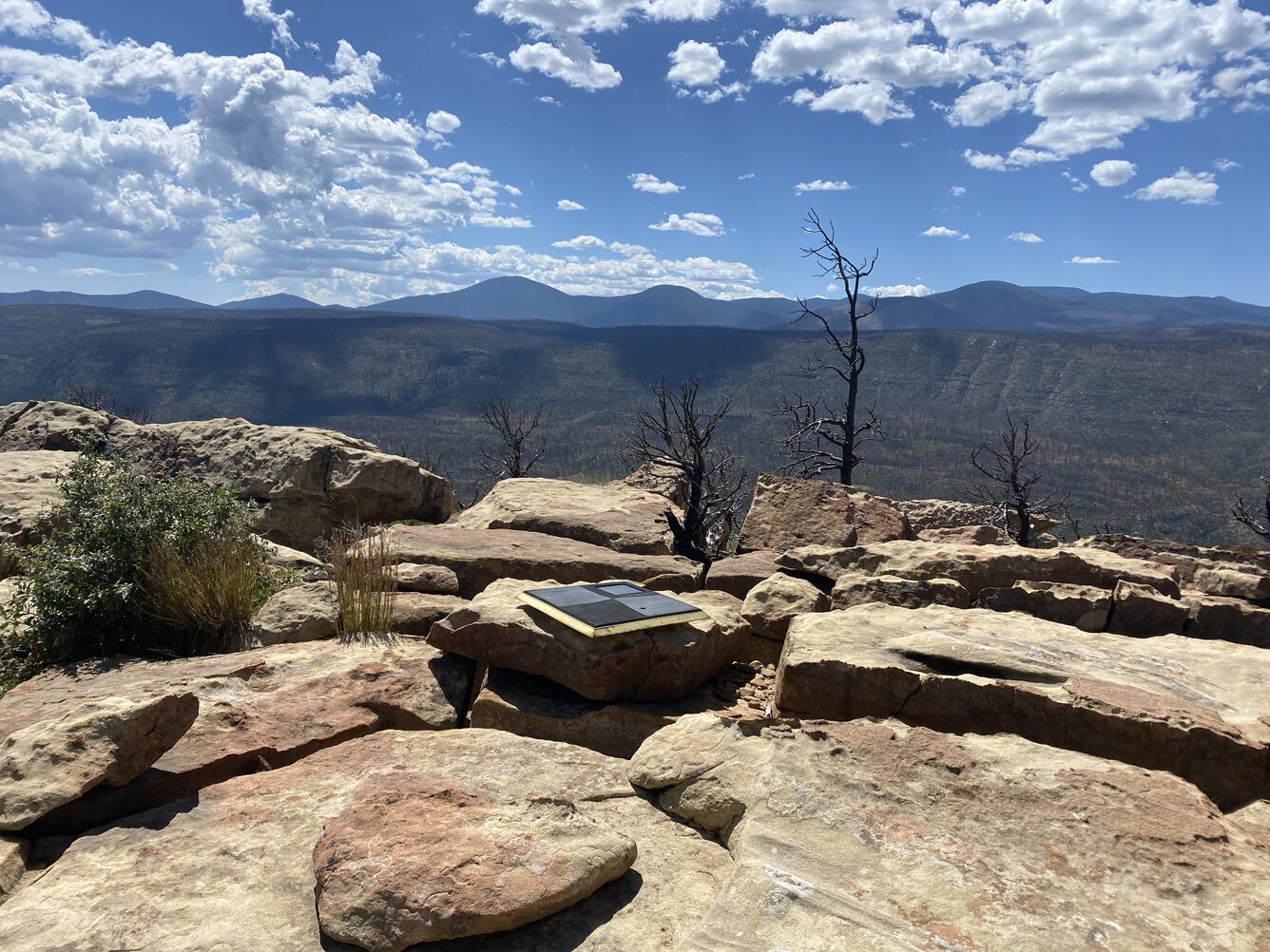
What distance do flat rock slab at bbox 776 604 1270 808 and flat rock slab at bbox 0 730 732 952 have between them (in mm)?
1520

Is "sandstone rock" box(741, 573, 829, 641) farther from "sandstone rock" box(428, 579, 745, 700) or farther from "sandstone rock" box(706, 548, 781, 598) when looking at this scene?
"sandstone rock" box(428, 579, 745, 700)

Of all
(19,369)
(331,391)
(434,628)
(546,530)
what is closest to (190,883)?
(434,628)

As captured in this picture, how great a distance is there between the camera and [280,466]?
1232 centimetres

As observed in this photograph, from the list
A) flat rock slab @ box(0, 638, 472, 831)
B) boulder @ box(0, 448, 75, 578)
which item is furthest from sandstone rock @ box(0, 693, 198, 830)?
boulder @ box(0, 448, 75, 578)

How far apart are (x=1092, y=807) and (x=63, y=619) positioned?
6.69 meters

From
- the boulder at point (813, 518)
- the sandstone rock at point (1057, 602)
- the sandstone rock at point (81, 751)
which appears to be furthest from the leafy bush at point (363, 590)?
the sandstone rock at point (1057, 602)

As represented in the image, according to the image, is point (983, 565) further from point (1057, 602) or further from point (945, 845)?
point (945, 845)

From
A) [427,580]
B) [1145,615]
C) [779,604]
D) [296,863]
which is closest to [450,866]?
[296,863]

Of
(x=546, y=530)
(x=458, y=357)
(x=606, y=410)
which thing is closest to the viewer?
(x=546, y=530)

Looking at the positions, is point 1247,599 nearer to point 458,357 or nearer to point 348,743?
point 348,743

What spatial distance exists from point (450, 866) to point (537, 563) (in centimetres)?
499

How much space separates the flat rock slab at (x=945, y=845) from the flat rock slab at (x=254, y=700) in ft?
6.13

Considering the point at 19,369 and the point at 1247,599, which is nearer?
the point at 1247,599

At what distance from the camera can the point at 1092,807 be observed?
11.6ft
